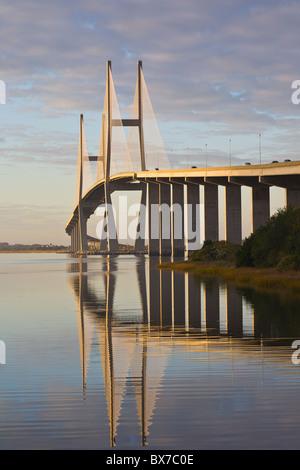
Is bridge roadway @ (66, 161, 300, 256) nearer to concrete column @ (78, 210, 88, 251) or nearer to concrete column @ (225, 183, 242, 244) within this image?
concrete column @ (225, 183, 242, 244)

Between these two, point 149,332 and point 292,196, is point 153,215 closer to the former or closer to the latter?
point 292,196

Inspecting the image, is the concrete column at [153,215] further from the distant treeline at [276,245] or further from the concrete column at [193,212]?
the distant treeline at [276,245]

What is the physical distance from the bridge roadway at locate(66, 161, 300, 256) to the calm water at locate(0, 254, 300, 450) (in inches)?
1753

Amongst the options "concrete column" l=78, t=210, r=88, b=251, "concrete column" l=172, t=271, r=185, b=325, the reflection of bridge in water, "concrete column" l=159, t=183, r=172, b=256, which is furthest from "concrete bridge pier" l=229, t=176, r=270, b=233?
"concrete column" l=78, t=210, r=88, b=251

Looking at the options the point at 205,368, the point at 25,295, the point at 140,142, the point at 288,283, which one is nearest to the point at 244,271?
the point at 288,283

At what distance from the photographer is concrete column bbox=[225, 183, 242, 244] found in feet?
252

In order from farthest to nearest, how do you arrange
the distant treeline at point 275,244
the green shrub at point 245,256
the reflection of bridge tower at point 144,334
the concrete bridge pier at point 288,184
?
the concrete bridge pier at point 288,184 < the green shrub at point 245,256 < the distant treeline at point 275,244 < the reflection of bridge tower at point 144,334

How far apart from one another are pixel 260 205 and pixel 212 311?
168 feet

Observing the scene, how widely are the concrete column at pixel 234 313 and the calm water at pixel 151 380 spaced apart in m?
0.05

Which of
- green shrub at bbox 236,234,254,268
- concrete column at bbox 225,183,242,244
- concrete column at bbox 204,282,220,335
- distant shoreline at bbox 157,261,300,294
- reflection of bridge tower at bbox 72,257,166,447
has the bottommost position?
reflection of bridge tower at bbox 72,257,166,447

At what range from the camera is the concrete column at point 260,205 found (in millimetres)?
71438

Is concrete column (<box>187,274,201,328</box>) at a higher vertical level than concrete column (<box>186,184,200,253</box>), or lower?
lower

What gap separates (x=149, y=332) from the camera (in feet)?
55.4

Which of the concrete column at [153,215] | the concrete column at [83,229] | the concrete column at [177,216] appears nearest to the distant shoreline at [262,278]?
the concrete column at [177,216]
